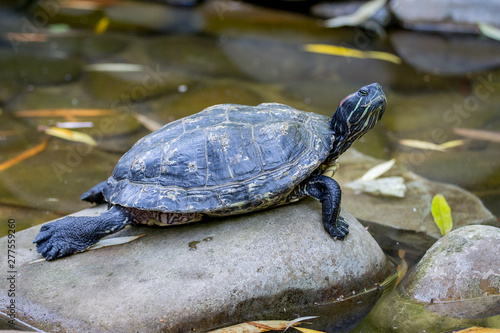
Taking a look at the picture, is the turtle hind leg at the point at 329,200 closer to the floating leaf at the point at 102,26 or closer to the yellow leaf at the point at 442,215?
the yellow leaf at the point at 442,215

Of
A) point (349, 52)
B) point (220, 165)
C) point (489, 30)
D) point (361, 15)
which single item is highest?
point (220, 165)

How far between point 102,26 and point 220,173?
659 centimetres

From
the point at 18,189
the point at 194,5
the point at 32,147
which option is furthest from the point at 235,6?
the point at 18,189

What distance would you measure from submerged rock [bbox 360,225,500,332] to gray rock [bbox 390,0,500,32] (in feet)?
20.7

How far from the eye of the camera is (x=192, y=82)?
267 inches

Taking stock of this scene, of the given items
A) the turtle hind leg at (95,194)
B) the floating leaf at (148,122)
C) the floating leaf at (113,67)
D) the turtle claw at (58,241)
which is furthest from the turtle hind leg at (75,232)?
the floating leaf at (113,67)

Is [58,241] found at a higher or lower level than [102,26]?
higher

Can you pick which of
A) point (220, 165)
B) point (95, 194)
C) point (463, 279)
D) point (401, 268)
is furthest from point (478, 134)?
point (95, 194)

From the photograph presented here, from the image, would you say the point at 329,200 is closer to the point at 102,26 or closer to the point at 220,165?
the point at 220,165

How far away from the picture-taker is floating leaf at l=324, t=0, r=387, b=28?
873cm

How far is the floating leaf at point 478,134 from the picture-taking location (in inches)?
215

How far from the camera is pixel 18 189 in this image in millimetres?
4461

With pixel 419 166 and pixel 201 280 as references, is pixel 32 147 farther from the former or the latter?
pixel 419 166

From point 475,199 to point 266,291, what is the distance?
2.27 meters
